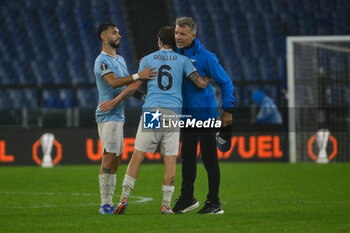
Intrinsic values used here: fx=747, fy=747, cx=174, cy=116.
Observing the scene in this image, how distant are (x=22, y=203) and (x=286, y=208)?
2.72m

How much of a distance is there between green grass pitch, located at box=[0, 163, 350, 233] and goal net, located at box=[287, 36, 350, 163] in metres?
1.61

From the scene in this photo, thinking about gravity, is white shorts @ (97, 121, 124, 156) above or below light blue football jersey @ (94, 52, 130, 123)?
below

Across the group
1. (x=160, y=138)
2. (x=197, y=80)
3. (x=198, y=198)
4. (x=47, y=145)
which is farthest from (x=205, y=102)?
(x=47, y=145)

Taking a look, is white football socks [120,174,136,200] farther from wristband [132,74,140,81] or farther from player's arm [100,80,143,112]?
wristband [132,74,140,81]

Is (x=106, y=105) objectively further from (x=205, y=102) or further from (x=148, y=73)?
(x=205, y=102)

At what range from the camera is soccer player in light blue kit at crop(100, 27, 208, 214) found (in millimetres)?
6188

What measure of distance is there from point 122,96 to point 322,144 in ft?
31.8

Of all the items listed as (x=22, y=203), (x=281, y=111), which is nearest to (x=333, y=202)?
(x=22, y=203)

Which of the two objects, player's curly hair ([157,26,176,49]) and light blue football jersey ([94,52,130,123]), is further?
light blue football jersey ([94,52,130,123])

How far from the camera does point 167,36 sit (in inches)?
248

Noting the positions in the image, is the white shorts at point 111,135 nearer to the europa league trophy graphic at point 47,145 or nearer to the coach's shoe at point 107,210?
the coach's shoe at point 107,210

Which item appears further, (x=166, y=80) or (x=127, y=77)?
(x=127, y=77)

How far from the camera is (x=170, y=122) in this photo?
6184 mm

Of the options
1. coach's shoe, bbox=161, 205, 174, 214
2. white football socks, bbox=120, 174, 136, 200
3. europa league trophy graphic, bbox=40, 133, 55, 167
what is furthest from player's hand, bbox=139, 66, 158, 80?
europa league trophy graphic, bbox=40, 133, 55, 167
